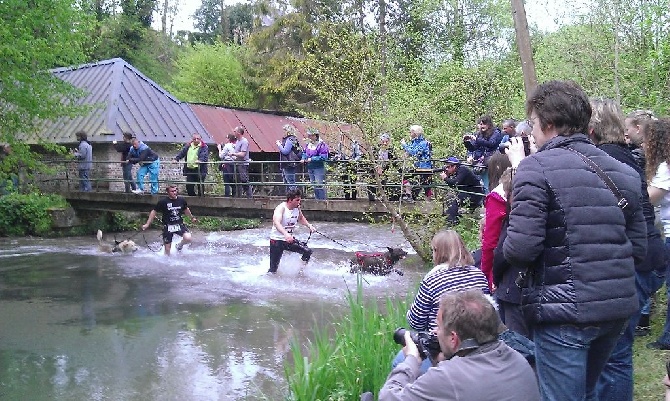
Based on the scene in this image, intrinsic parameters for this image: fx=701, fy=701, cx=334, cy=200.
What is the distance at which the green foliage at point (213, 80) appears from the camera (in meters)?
36.2

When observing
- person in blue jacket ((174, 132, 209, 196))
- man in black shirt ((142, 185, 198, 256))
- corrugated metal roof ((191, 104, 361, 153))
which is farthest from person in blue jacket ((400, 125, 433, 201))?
corrugated metal roof ((191, 104, 361, 153))

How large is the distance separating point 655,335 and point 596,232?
12.2 ft

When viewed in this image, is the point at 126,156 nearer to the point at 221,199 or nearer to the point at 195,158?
the point at 195,158

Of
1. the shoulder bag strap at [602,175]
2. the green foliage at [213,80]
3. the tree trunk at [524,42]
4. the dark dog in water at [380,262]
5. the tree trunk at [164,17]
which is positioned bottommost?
the dark dog in water at [380,262]

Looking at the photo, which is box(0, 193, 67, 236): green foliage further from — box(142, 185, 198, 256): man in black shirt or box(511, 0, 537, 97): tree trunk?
box(511, 0, 537, 97): tree trunk

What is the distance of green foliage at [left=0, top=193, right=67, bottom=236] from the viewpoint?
68.3 ft

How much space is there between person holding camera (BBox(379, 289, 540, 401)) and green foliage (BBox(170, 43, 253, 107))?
110 feet

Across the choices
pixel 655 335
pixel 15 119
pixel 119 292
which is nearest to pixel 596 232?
pixel 655 335

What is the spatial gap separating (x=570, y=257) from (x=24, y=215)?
67.7 ft

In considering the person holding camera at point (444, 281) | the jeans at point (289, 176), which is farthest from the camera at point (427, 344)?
the jeans at point (289, 176)

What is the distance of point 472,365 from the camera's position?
111 inches

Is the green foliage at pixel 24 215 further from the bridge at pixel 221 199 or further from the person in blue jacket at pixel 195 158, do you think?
the person in blue jacket at pixel 195 158

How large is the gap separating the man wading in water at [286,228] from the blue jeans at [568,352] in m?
9.39

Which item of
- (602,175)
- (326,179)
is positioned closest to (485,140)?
(326,179)
